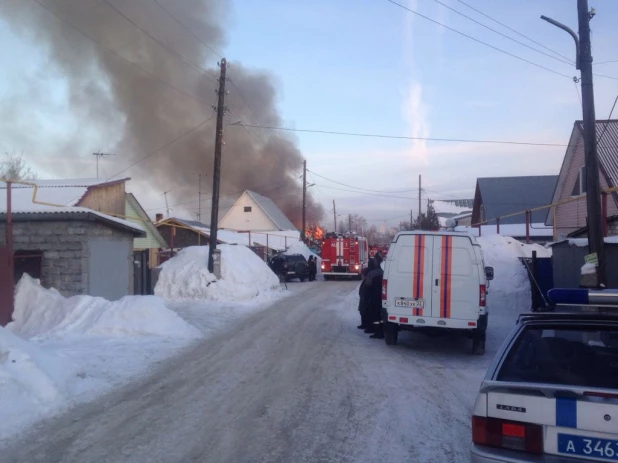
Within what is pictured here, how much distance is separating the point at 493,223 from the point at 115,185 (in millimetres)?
24355

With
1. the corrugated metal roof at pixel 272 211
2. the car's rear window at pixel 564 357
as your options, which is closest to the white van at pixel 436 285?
the car's rear window at pixel 564 357

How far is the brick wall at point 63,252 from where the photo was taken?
14.1 meters

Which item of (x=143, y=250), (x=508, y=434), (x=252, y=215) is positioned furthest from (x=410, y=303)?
(x=252, y=215)

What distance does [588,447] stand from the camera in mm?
3350

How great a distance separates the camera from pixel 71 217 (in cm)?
1401

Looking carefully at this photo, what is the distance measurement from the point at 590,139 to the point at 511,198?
1306 inches

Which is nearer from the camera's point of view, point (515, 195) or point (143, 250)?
point (143, 250)

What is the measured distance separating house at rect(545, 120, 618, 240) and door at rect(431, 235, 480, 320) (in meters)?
10.6

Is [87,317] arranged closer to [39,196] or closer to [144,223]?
[39,196]

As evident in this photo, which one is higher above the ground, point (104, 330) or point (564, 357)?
point (564, 357)

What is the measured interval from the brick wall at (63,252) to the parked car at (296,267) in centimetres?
1895

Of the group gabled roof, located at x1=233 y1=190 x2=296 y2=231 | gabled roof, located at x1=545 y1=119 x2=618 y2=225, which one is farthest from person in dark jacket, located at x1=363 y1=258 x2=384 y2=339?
gabled roof, located at x1=233 y1=190 x2=296 y2=231

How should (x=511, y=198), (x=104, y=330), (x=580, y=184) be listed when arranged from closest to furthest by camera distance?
(x=104, y=330)
(x=580, y=184)
(x=511, y=198)

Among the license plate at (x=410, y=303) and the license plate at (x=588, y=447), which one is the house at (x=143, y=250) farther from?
the license plate at (x=588, y=447)
